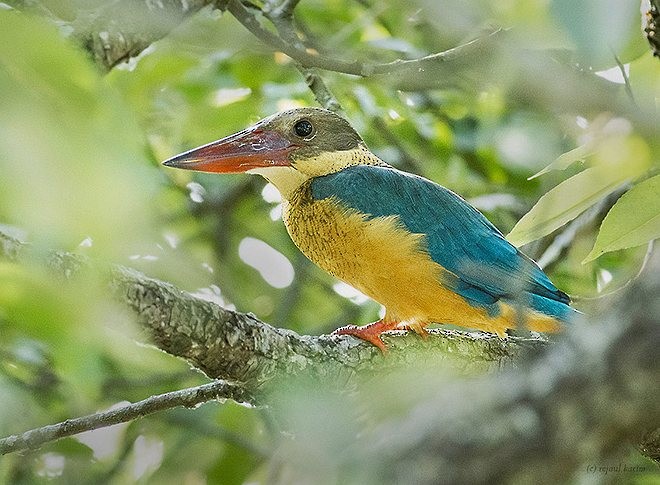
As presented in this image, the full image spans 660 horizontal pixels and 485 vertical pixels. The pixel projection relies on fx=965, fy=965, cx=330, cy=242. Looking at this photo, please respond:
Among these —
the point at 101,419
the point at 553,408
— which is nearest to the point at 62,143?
the point at 553,408

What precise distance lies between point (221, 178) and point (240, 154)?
36.1 inches

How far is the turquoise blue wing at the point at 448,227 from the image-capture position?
2.91 m

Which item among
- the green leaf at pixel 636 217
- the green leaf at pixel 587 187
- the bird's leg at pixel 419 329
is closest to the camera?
the green leaf at pixel 587 187

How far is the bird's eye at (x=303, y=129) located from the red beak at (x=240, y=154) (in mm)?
50

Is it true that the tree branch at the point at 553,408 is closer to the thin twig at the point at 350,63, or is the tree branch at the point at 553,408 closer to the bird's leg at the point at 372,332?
the thin twig at the point at 350,63

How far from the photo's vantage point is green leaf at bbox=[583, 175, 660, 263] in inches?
54.9

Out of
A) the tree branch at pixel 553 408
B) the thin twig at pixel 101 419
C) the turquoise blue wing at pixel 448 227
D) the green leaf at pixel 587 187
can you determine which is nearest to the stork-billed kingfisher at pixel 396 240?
the turquoise blue wing at pixel 448 227

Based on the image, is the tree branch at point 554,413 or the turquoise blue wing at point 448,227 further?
the turquoise blue wing at point 448,227

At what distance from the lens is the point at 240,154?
3033mm

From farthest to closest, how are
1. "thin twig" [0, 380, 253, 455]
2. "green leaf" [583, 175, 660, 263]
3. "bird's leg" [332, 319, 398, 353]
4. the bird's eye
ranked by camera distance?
1. the bird's eye
2. "bird's leg" [332, 319, 398, 353]
3. "thin twig" [0, 380, 253, 455]
4. "green leaf" [583, 175, 660, 263]

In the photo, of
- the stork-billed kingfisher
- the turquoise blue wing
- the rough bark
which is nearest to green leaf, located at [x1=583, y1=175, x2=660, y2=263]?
the rough bark

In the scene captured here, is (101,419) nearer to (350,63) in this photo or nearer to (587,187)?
(350,63)

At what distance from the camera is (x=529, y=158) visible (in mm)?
3592

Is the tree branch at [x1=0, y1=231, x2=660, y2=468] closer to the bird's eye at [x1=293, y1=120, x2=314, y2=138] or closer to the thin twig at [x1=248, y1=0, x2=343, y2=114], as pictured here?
the thin twig at [x1=248, y1=0, x2=343, y2=114]
